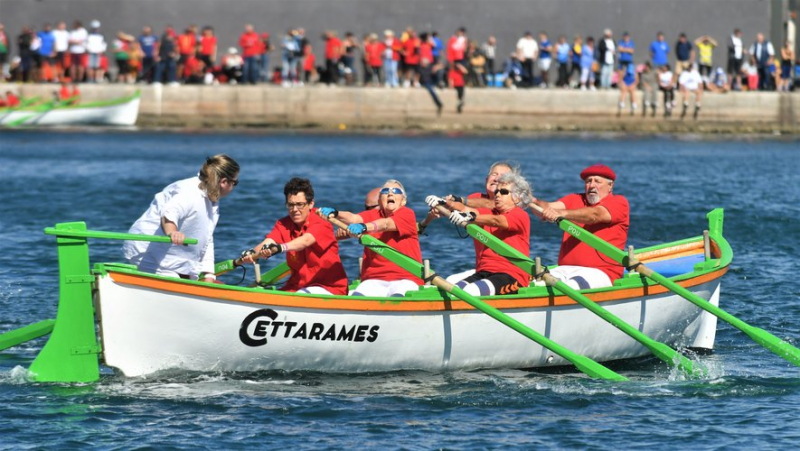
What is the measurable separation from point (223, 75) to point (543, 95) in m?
9.75

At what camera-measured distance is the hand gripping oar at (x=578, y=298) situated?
38.9 feet

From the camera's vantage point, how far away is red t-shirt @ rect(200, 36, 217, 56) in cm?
3572

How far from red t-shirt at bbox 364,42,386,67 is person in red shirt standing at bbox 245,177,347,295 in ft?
81.6

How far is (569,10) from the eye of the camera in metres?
41.5

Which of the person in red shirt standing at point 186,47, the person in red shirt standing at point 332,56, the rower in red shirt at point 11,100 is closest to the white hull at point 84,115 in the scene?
the rower in red shirt at point 11,100

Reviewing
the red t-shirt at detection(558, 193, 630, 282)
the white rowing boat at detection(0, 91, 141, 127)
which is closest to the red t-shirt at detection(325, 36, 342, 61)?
the white rowing boat at detection(0, 91, 141, 127)

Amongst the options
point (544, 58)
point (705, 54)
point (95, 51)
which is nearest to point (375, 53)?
point (544, 58)

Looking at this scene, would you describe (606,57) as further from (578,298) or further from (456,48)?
(578,298)

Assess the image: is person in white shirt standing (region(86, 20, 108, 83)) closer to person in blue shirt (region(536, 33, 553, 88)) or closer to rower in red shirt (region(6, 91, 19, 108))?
rower in red shirt (region(6, 91, 19, 108))

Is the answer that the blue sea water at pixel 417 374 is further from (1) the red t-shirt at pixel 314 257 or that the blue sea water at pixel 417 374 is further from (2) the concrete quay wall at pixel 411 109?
(2) the concrete quay wall at pixel 411 109

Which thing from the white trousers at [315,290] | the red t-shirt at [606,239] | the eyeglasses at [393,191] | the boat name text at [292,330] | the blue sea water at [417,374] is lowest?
the blue sea water at [417,374]

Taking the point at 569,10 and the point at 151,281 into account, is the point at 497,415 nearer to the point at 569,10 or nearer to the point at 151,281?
the point at 151,281

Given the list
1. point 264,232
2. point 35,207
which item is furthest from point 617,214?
point 35,207

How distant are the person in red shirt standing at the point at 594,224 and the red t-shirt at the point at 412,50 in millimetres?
23135
